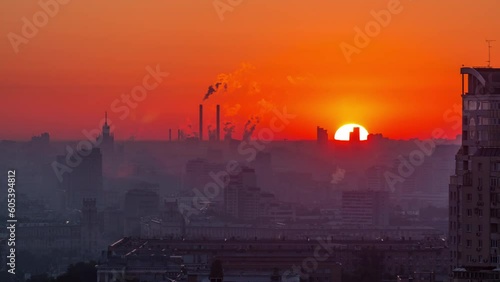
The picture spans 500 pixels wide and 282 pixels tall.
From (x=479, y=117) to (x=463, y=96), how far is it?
0.63 metres

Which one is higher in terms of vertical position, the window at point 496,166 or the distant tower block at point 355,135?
the distant tower block at point 355,135

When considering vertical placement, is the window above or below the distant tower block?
below

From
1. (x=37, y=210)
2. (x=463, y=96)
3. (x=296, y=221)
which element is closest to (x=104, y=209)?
(x=37, y=210)

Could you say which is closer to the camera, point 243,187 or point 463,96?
point 463,96

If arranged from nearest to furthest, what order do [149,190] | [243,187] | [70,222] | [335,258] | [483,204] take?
[483,204] < [335,258] < [70,222] < [243,187] < [149,190]

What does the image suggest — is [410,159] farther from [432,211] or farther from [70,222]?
[70,222]

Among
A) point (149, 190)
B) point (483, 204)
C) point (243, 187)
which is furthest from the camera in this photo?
point (149, 190)

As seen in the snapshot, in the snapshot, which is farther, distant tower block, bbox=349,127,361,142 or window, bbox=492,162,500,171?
distant tower block, bbox=349,127,361,142

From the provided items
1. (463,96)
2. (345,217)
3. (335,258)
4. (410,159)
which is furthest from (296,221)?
(463,96)

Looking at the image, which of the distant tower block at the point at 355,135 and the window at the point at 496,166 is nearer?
the window at the point at 496,166

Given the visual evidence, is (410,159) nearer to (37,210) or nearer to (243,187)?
(243,187)

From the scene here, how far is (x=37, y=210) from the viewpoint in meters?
175

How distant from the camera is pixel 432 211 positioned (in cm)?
17538

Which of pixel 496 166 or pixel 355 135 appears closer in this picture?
pixel 496 166
